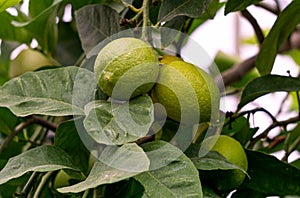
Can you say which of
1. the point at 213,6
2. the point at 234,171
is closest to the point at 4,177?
the point at 234,171

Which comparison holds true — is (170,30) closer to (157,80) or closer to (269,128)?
(157,80)

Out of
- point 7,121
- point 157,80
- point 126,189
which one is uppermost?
point 157,80

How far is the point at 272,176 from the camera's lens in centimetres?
75

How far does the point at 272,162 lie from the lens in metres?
0.76

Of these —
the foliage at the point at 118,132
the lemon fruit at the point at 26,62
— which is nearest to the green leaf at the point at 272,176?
the foliage at the point at 118,132

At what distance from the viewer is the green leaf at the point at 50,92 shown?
608 mm

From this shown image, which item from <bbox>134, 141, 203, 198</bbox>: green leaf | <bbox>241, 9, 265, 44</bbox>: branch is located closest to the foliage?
<bbox>134, 141, 203, 198</bbox>: green leaf

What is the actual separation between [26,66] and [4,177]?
55 centimetres

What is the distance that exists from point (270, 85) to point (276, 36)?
104 mm

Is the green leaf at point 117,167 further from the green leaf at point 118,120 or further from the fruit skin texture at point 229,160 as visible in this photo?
the fruit skin texture at point 229,160

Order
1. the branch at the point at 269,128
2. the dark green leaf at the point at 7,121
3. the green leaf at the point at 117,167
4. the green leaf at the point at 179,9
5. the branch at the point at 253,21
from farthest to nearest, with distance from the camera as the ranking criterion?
the branch at the point at 253,21
the dark green leaf at the point at 7,121
the branch at the point at 269,128
the green leaf at the point at 179,9
the green leaf at the point at 117,167

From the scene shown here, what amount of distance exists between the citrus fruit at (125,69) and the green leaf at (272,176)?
0.77 feet

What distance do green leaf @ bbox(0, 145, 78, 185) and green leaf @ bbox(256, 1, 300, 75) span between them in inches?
15.5

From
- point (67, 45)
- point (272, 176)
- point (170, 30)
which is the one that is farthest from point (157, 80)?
point (67, 45)
